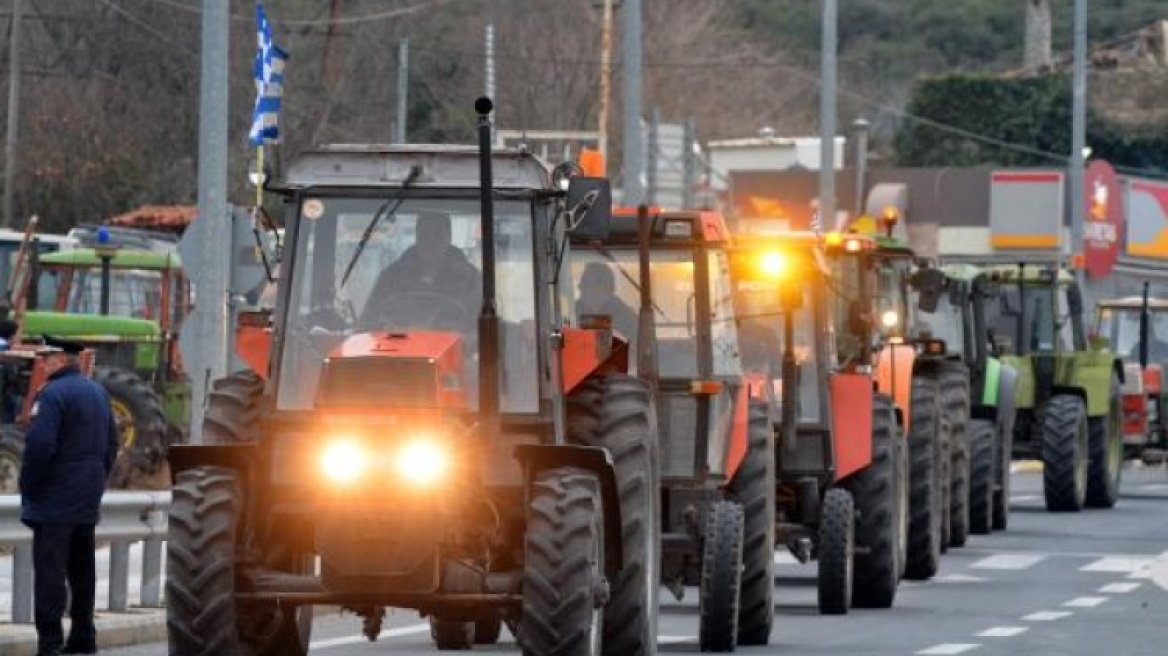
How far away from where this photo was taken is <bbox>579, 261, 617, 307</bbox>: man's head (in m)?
21.3

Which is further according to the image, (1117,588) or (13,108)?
(13,108)

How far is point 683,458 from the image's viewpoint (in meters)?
20.2

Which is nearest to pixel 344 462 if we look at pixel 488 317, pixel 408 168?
pixel 488 317

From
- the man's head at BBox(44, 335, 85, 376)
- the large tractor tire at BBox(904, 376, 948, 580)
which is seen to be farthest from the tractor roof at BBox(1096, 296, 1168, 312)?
the man's head at BBox(44, 335, 85, 376)

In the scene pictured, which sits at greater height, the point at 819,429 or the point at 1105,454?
the point at 819,429

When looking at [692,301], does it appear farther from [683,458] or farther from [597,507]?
[597,507]

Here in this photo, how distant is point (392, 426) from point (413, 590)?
727mm

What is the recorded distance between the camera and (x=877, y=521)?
24016mm

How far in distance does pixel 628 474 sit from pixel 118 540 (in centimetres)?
604

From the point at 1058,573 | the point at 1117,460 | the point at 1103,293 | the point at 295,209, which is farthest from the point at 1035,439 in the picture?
the point at 1103,293

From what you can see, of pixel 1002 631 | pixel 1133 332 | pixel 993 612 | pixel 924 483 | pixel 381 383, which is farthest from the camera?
pixel 1133 332

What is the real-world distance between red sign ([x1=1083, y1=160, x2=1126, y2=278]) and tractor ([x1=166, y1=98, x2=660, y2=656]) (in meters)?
49.2

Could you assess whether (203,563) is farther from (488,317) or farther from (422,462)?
(488,317)

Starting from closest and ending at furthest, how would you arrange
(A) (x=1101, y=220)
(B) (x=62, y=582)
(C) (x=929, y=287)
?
(B) (x=62, y=582) → (C) (x=929, y=287) → (A) (x=1101, y=220)
